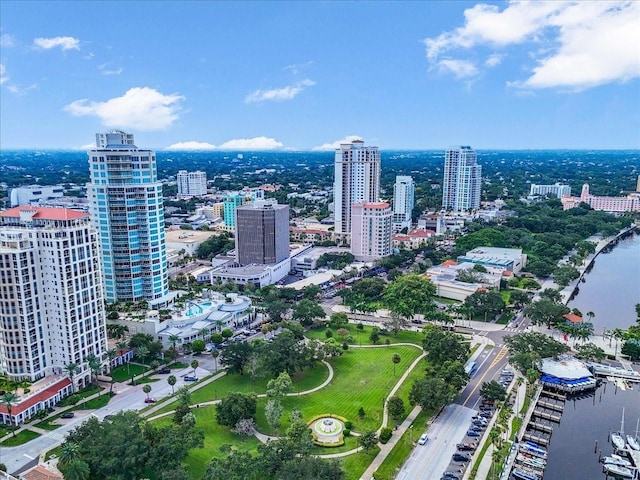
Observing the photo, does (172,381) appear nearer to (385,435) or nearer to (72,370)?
(72,370)

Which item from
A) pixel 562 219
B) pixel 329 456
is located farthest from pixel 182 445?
pixel 562 219

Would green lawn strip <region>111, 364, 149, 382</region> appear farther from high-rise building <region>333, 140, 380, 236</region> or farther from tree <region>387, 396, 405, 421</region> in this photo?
high-rise building <region>333, 140, 380, 236</region>

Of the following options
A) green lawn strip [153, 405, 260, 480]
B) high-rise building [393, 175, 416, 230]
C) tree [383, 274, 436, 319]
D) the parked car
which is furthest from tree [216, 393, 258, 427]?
high-rise building [393, 175, 416, 230]

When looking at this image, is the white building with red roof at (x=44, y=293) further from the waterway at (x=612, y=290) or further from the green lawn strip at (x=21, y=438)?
the waterway at (x=612, y=290)

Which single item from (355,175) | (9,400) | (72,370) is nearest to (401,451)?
(72,370)

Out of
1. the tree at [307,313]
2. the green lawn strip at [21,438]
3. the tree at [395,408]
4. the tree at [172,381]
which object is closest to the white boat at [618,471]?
the tree at [395,408]
